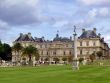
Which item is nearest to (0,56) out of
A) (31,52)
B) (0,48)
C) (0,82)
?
(0,48)

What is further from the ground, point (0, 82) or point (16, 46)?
point (16, 46)

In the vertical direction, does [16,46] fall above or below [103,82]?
above

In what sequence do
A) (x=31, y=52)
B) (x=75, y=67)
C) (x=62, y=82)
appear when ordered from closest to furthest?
(x=62, y=82) < (x=75, y=67) < (x=31, y=52)

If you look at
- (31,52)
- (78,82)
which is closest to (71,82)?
(78,82)

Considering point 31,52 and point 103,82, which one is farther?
point 31,52

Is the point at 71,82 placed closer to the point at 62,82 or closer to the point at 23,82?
the point at 62,82

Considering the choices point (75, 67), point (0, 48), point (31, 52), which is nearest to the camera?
point (75, 67)

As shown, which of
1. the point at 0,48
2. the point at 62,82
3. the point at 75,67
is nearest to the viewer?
the point at 62,82

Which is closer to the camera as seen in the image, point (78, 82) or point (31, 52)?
point (78, 82)

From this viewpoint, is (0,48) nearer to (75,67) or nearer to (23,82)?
(75,67)

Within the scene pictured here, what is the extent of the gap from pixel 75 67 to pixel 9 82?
38.1m

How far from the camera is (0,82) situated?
33.3 metres

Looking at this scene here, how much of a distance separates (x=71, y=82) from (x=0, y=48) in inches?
6429

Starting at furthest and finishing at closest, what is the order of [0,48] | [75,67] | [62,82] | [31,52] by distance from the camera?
[0,48] < [31,52] < [75,67] < [62,82]
